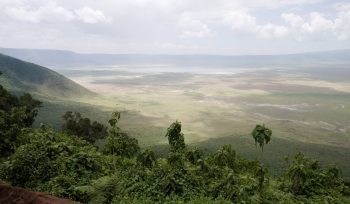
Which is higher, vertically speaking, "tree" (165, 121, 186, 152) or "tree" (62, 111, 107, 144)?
"tree" (165, 121, 186, 152)

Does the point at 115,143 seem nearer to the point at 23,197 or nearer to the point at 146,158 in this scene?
the point at 146,158

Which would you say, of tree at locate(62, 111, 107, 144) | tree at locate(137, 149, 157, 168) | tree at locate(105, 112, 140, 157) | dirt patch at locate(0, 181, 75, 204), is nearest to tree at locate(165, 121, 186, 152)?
Result: tree at locate(105, 112, 140, 157)

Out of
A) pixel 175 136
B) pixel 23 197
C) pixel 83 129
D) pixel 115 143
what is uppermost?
pixel 23 197

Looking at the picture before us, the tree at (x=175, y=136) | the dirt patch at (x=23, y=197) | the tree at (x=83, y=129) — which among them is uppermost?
the dirt patch at (x=23, y=197)

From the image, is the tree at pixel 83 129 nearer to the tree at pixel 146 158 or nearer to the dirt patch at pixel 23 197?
the tree at pixel 146 158

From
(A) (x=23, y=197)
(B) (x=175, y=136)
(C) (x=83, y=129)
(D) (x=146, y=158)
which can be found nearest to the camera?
(A) (x=23, y=197)

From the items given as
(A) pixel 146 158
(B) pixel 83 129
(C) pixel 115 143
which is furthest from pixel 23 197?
(B) pixel 83 129

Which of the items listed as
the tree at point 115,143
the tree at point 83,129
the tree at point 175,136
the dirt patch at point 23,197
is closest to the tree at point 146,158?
the tree at point 115,143

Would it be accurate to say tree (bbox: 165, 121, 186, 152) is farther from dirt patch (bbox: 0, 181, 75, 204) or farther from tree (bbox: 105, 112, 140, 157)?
dirt patch (bbox: 0, 181, 75, 204)

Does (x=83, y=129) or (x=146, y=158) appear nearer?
(x=146, y=158)

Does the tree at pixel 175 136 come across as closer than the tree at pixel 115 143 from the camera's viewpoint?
No

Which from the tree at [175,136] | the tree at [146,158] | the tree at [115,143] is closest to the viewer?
the tree at [146,158]

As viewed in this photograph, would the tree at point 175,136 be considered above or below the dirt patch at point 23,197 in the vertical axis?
below

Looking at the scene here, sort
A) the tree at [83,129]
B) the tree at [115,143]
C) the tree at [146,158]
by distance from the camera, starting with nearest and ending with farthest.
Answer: the tree at [146,158]
the tree at [115,143]
the tree at [83,129]
